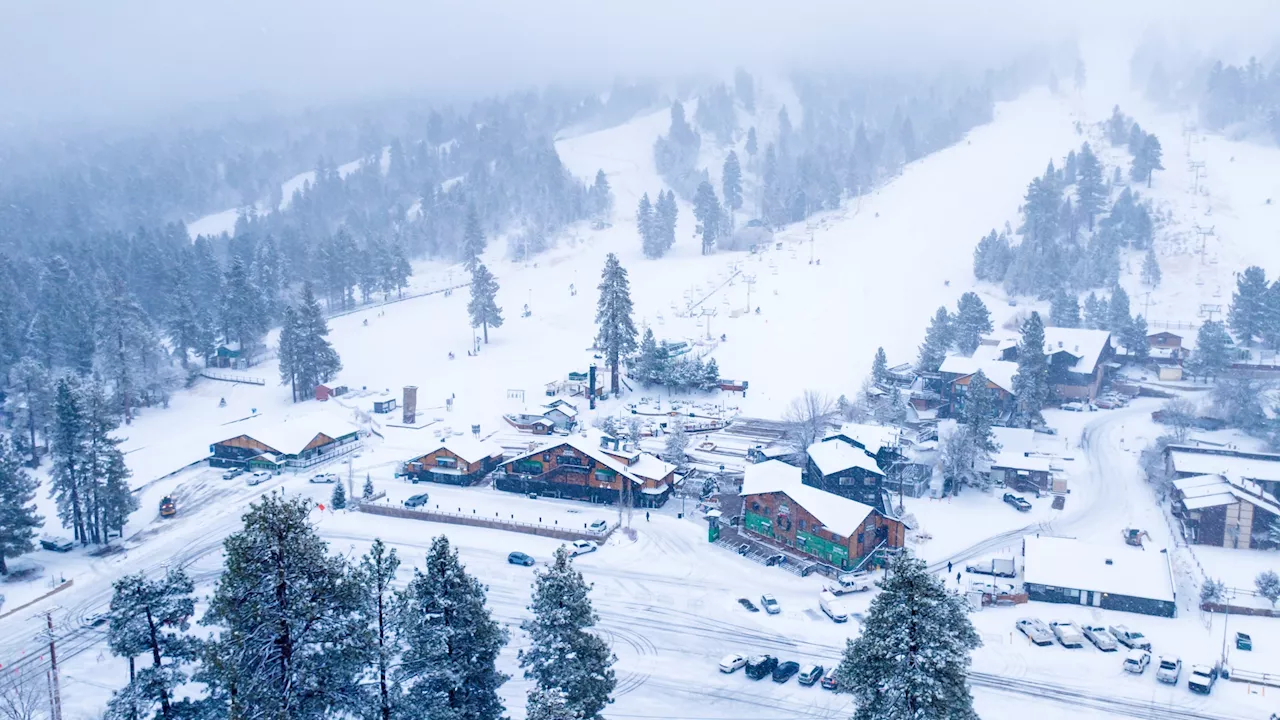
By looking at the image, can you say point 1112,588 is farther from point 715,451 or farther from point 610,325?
point 610,325

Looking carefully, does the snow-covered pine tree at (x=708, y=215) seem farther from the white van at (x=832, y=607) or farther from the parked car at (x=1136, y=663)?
the parked car at (x=1136, y=663)

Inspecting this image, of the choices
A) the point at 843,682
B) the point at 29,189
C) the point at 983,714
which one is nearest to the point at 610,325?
the point at 983,714

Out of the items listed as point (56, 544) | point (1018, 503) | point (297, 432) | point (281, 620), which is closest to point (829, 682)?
point (281, 620)

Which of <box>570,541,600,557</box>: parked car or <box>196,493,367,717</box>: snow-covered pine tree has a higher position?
<box>196,493,367,717</box>: snow-covered pine tree

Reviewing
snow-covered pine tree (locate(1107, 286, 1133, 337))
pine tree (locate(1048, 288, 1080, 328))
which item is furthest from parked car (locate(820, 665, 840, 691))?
pine tree (locate(1048, 288, 1080, 328))

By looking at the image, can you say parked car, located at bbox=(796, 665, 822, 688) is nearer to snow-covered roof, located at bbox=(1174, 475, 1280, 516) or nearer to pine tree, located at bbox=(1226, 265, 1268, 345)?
snow-covered roof, located at bbox=(1174, 475, 1280, 516)

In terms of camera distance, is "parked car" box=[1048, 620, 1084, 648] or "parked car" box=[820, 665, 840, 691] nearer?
"parked car" box=[820, 665, 840, 691]

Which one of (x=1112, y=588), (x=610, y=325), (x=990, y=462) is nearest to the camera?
(x=1112, y=588)

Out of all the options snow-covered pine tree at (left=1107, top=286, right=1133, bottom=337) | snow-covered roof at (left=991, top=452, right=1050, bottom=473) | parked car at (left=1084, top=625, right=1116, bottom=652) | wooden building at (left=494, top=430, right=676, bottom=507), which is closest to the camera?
parked car at (left=1084, top=625, right=1116, bottom=652)
